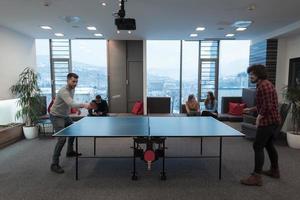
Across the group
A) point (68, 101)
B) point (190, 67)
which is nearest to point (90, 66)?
point (190, 67)

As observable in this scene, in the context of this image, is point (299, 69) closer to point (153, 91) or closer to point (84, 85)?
point (153, 91)

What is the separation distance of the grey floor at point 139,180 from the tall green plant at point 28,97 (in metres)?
1.05

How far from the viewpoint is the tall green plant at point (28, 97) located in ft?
18.4

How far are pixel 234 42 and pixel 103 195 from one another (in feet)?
22.6

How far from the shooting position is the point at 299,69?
19.4 ft

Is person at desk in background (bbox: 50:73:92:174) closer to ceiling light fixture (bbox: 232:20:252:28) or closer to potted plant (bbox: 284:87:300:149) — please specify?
ceiling light fixture (bbox: 232:20:252:28)

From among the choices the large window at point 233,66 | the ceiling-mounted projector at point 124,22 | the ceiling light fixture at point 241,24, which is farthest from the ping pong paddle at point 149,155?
the large window at point 233,66

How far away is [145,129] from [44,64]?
6006 mm

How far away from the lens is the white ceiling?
393 cm

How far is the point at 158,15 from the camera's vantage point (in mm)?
4688

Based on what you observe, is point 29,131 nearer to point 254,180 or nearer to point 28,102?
point 28,102

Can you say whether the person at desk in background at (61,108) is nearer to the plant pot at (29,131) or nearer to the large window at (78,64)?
the plant pot at (29,131)

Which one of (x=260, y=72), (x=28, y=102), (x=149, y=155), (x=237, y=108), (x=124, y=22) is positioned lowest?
(x=149, y=155)

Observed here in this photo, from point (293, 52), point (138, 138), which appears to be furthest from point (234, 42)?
point (138, 138)
